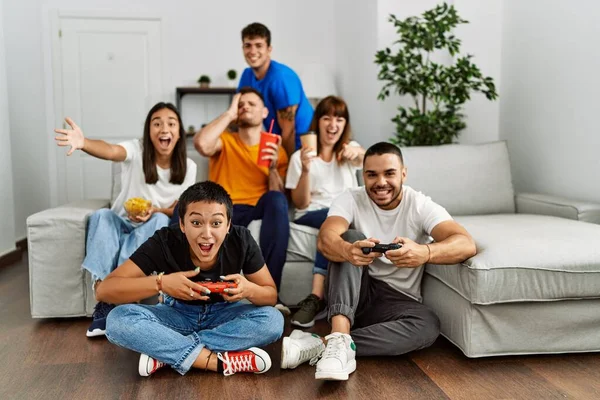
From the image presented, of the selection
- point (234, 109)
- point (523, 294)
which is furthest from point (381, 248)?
point (234, 109)

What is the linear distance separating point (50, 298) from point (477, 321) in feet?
6.09

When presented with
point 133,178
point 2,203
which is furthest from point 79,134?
point 2,203

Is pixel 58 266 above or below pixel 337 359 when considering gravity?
above

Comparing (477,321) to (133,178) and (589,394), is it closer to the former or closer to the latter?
(589,394)

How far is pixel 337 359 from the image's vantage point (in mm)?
1897

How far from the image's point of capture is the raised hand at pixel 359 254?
2031mm

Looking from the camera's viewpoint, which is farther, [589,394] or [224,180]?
[224,180]

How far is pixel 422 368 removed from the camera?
2.08 metres

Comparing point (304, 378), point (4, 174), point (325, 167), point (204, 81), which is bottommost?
point (304, 378)

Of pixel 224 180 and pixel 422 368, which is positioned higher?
pixel 224 180

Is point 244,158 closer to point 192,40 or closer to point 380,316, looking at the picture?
point 380,316

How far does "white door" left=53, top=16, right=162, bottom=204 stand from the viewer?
17.6ft

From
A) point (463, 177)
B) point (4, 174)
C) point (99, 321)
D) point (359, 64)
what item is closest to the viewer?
point (99, 321)

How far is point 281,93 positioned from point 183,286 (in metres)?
1.74
